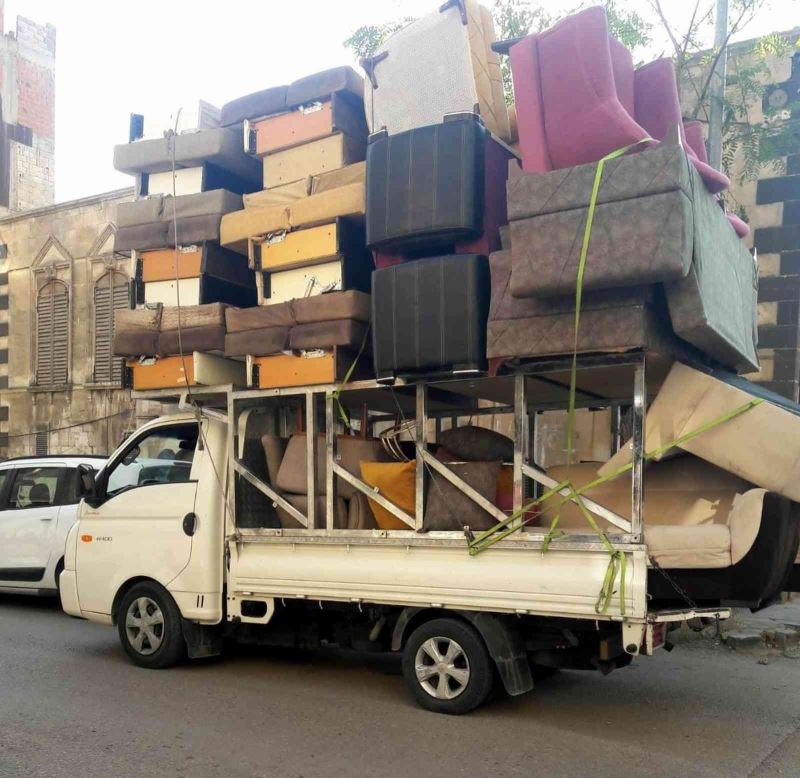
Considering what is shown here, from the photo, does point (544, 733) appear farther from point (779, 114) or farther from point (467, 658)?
point (779, 114)

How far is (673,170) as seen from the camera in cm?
471

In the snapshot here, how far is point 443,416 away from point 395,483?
1489 millimetres

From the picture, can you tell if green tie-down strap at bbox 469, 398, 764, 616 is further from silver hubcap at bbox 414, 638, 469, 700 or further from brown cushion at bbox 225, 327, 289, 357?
brown cushion at bbox 225, 327, 289, 357

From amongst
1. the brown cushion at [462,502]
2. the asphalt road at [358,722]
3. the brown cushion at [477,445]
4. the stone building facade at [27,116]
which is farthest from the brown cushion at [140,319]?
the stone building facade at [27,116]

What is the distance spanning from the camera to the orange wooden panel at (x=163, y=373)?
21.9ft

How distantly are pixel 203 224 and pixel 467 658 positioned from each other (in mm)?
3810

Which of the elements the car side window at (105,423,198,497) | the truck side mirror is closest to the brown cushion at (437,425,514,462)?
the car side window at (105,423,198,497)

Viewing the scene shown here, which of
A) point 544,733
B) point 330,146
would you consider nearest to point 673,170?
point 330,146

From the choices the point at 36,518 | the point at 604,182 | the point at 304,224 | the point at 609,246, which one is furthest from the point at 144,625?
the point at 604,182

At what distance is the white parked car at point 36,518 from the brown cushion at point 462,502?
500 centimetres

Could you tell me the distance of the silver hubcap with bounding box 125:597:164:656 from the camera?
21.9 ft

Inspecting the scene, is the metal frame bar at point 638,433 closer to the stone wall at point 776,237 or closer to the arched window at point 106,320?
the stone wall at point 776,237

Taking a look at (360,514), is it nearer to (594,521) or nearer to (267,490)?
(267,490)

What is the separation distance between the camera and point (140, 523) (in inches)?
271
